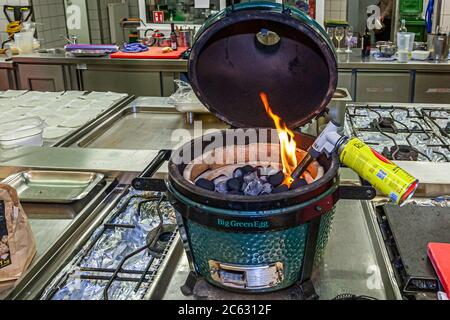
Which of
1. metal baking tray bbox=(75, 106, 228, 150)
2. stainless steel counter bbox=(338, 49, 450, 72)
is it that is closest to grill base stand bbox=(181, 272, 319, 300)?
metal baking tray bbox=(75, 106, 228, 150)

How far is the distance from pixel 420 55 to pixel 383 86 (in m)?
0.38

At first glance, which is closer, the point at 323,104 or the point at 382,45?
the point at 323,104

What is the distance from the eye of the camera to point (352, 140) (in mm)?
1104

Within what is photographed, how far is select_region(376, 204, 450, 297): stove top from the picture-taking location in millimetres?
1019

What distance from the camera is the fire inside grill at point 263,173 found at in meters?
1.08

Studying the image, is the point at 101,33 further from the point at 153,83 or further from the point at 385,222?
the point at 385,222

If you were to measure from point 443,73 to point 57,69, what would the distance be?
3366 mm

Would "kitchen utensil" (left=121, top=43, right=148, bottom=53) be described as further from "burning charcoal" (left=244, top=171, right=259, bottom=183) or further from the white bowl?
"burning charcoal" (left=244, top=171, right=259, bottom=183)

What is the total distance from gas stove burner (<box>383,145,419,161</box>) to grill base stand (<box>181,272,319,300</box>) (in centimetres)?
98

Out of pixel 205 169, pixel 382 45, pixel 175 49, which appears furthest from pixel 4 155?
pixel 382 45

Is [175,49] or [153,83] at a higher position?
[175,49]

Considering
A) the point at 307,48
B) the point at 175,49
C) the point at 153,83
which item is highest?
the point at 307,48

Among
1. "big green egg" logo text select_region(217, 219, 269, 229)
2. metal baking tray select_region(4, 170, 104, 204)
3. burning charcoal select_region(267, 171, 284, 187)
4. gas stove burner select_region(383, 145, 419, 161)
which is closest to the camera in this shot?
"big green egg" logo text select_region(217, 219, 269, 229)

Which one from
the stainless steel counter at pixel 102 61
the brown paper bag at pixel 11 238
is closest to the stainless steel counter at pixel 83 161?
the brown paper bag at pixel 11 238
